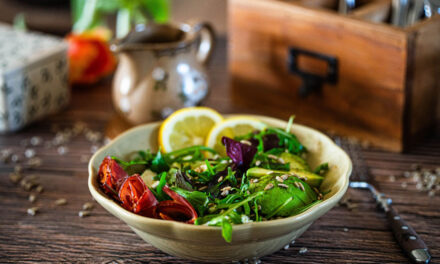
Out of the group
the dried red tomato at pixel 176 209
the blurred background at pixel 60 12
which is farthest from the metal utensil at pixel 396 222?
the blurred background at pixel 60 12

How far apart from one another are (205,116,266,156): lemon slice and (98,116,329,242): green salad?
0.02m

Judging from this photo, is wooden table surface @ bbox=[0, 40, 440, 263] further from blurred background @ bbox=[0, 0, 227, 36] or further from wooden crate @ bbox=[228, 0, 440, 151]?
blurred background @ bbox=[0, 0, 227, 36]

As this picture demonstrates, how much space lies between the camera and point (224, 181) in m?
0.83

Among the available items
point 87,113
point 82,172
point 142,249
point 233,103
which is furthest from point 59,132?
point 142,249

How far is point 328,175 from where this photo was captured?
90 centimetres

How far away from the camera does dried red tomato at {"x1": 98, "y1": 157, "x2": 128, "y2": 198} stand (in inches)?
32.4

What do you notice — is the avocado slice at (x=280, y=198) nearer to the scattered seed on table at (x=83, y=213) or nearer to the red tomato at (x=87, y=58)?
the scattered seed on table at (x=83, y=213)

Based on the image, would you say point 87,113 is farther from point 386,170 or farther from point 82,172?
point 386,170

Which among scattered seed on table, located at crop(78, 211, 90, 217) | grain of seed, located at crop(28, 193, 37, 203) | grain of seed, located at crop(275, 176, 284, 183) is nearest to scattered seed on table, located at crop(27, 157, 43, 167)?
grain of seed, located at crop(28, 193, 37, 203)

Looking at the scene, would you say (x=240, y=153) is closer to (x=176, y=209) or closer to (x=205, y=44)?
(x=176, y=209)

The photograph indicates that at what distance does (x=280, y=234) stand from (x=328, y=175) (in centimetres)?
20

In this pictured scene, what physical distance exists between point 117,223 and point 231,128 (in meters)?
0.26

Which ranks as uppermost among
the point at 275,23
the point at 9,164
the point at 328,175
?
the point at 275,23

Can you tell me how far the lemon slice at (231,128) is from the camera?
39.1 inches
